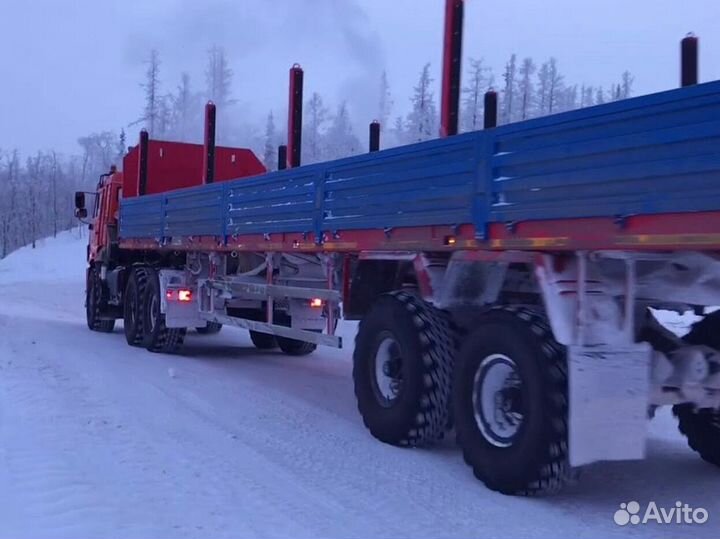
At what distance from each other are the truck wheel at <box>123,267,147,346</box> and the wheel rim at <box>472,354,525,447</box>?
8.52 m

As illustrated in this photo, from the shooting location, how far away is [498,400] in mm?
5828

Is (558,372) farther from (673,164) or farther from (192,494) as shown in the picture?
(192,494)

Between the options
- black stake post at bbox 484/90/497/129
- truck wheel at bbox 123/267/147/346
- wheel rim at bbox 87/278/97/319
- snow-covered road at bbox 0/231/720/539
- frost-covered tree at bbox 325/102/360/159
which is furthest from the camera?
frost-covered tree at bbox 325/102/360/159

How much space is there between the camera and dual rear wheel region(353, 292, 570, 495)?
5.28m

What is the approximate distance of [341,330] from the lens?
15.9 m

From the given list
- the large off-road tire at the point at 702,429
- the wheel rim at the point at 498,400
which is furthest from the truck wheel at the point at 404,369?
the large off-road tire at the point at 702,429

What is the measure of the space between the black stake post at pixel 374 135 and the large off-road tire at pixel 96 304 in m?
7.65

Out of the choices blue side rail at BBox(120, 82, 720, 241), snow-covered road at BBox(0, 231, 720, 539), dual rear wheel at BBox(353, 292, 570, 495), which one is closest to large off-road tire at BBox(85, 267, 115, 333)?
snow-covered road at BBox(0, 231, 720, 539)

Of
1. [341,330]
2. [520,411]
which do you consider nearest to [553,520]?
[520,411]

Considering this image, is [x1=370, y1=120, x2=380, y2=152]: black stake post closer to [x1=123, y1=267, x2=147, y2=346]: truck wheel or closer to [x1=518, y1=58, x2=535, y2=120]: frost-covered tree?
[x1=123, y1=267, x2=147, y2=346]: truck wheel

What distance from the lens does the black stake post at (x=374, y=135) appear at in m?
10.5

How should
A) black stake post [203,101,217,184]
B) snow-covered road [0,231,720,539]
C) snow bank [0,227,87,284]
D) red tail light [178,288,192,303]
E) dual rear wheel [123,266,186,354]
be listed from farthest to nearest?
snow bank [0,227,87,284] → black stake post [203,101,217,184] → dual rear wheel [123,266,186,354] → red tail light [178,288,192,303] → snow-covered road [0,231,720,539]

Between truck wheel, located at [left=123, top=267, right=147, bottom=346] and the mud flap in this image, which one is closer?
the mud flap

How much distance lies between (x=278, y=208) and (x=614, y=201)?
15.7ft
